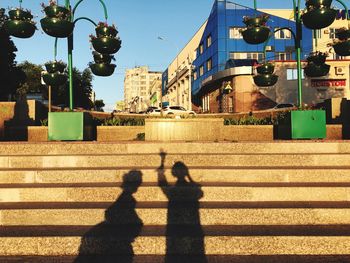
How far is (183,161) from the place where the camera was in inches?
265

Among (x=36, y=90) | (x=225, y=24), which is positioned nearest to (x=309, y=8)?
(x=225, y=24)

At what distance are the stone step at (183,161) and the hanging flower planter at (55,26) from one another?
3.18 meters

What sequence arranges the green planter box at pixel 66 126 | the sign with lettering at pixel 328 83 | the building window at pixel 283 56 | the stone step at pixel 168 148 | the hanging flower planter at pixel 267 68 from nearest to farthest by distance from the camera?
1. the stone step at pixel 168 148
2. the green planter box at pixel 66 126
3. the hanging flower planter at pixel 267 68
4. the sign with lettering at pixel 328 83
5. the building window at pixel 283 56

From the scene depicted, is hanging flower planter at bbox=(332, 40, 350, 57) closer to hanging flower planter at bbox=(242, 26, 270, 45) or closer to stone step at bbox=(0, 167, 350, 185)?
hanging flower planter at bbox=(242, 26, 270, 45)

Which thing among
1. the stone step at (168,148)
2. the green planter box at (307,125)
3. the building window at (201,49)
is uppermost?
the building window at (201,49)

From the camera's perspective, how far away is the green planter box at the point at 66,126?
27.5 feet

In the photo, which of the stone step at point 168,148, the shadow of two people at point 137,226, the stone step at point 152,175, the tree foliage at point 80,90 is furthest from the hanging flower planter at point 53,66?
the tree foliage at point 80,90

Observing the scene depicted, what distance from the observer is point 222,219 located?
Result: 503 centimetres

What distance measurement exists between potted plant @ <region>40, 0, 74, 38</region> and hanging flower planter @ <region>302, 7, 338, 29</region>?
6051 mm

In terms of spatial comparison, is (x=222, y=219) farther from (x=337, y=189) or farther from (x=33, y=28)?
(x=33, y=28)

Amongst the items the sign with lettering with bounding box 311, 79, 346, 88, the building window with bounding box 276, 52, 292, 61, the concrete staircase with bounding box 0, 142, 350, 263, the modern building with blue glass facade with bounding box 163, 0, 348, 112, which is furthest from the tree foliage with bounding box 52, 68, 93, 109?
the concrete staircase with bounding box 0, 142, 350, 263

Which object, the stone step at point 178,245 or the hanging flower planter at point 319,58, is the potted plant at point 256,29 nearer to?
the hanging flower planter at point 319,58

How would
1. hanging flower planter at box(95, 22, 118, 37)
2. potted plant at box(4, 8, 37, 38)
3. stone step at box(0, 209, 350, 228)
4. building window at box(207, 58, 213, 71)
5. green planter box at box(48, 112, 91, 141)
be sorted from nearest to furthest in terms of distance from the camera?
stone step at box(0, 209, 350, 228) → potted plant at box(4, 8, 37, 38) → hanging flower planter at box(95, 22, 118, 37) → green planter box at box(48, 112, 91, 141) → building window at box(207, 58, 213, 71)

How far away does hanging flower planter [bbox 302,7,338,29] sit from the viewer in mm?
7792
